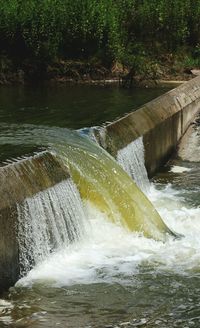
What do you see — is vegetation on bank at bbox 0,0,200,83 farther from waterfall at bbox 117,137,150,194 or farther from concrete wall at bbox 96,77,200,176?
waterfall at bbox 117,137,150,194

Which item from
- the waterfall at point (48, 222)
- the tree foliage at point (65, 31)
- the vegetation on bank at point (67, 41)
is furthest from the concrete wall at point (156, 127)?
the tree foliage at point (65, 31)

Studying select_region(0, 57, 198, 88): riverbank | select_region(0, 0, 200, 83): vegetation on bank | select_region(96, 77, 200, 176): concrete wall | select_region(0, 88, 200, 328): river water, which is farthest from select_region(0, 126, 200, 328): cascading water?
select_region(0, 0, 200, 83): vegetation on bank

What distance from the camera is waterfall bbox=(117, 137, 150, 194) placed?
392 inches

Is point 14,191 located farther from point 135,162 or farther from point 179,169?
point 179,169

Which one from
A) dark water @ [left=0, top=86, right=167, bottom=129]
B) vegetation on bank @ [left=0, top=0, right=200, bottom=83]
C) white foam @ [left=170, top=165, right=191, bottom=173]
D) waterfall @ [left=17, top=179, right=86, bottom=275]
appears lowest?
white foam @ [left=170, top=165, right=191, bottom=173]

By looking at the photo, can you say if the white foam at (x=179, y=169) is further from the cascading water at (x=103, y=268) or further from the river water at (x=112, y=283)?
the river water at (x=112, y=283)

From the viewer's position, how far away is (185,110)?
14602 mm

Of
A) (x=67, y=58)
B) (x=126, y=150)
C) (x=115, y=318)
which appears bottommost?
(x=115, y=318)

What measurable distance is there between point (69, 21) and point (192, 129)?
32.9ft

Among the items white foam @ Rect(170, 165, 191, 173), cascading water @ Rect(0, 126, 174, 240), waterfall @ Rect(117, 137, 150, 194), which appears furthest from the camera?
white foam @ Rect(170, 165, 191, 173)

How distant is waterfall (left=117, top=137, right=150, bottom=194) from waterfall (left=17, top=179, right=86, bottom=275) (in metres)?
2.62

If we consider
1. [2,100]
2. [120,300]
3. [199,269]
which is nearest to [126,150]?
[199,269]

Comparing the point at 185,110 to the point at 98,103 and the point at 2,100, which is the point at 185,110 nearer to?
the point at 98,103

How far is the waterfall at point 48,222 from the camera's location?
6.26 metres
